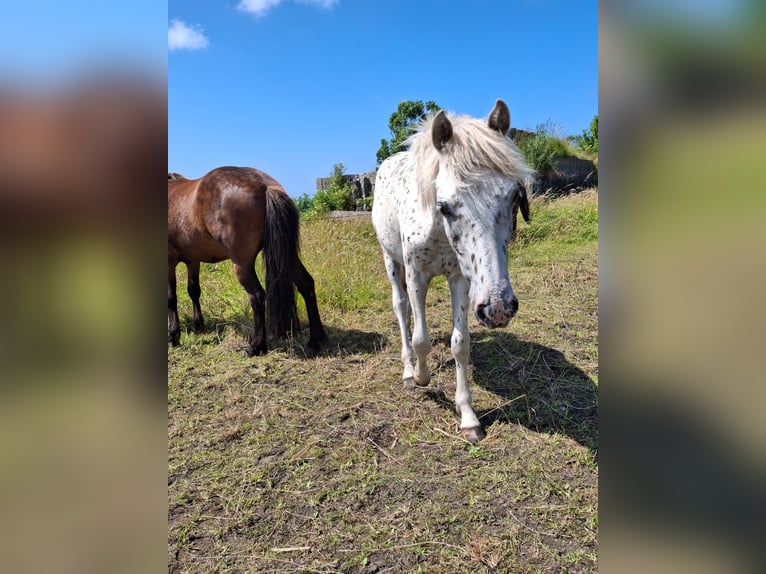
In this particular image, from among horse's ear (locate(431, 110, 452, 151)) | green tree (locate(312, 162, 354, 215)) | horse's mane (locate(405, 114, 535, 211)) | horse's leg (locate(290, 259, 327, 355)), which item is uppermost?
green tree (locate(312, 162, 354, 215))

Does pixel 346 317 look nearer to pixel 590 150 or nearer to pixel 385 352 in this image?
pixel 385 352

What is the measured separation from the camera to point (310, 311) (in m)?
4.09

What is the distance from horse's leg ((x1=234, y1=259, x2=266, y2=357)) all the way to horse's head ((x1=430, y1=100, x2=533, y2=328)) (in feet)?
7.90

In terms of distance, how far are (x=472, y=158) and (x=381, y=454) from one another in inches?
65.8

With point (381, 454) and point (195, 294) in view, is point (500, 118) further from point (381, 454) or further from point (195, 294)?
point (195, 294)

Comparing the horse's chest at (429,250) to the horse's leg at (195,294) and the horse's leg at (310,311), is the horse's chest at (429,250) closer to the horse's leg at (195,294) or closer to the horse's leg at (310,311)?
the horse's leg at (310,311)

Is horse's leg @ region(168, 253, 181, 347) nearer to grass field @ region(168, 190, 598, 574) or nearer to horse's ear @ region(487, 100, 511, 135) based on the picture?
grass field @ region(168, 190, 598, 574)

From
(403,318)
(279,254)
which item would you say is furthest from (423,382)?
(279,254)

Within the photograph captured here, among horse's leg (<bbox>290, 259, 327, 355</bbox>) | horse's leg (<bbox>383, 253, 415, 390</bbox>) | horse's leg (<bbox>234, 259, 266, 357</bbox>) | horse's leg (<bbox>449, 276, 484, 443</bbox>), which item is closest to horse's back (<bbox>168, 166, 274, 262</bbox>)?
horse's leg (<bbox>234, 259, 266, 357</bbox>)

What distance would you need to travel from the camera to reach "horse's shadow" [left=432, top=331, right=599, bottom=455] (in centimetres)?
257

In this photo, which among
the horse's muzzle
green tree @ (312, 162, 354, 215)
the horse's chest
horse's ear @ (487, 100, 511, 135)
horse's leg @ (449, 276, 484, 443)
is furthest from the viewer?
green tree @ (312, 162, 354, 215)

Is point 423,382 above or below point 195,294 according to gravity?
below
